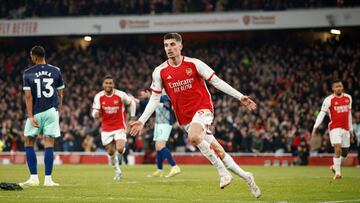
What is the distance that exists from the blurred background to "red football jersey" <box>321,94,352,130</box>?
11.9m

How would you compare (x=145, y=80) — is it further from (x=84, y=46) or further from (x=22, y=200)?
(x=22, y=200)

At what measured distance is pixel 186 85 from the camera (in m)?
13.2

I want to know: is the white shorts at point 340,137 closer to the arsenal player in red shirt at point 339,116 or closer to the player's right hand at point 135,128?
the arsenal player in red shirt at point 339,116

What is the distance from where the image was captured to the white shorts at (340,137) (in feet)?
66.9

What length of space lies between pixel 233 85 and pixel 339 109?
65.4 feet

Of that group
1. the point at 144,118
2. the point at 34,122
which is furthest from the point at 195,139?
the point at 34,122

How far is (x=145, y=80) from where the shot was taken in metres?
43.2

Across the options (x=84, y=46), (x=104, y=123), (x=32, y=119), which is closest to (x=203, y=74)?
(x=32, y=119)

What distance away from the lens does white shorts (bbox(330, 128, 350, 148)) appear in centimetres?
2039

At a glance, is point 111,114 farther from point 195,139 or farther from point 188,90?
point 195,139

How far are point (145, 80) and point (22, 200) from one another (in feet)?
101

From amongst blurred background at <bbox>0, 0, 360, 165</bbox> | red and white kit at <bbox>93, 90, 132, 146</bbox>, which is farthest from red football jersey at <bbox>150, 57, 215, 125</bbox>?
blurred background at <bbox>0, 0, 360, 165</bbox>

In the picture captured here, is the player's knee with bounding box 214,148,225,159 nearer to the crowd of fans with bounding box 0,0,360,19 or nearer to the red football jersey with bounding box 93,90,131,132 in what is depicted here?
the red football jersey with bounding box 93,90,131,132

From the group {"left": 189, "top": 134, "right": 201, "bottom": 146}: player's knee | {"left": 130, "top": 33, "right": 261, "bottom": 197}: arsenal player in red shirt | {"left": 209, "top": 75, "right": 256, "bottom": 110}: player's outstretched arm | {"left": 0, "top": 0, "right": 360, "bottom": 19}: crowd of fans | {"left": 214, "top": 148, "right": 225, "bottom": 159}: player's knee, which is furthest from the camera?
{"left": 0, "top": 0, "right": 360, "bottom": 19}: crowd of fans
